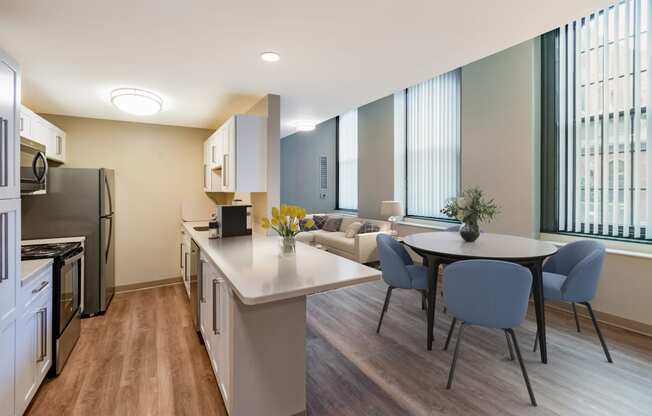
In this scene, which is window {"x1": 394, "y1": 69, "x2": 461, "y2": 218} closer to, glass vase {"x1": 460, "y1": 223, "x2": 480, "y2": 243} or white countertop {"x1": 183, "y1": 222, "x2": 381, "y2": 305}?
glass vase {"x1": 460, "y1": 223, "x2": 480, "y2": 243}

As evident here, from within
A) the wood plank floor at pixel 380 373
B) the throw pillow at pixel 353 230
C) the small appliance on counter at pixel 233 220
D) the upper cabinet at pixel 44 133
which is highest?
the upper cabinet at pixel 44 133

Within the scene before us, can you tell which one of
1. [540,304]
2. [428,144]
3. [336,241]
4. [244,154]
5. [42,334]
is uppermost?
[428,144]

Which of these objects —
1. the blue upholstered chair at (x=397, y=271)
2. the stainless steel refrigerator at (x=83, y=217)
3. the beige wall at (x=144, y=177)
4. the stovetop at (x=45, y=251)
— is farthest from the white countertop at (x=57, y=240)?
the blue upholstered chair at (x=397, y=271)

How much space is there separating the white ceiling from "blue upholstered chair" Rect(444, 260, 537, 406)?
161 cm

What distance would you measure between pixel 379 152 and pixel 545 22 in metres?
4.41

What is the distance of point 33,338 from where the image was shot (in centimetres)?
207

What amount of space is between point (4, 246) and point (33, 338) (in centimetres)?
79

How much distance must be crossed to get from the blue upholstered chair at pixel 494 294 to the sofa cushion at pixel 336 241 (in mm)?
3448

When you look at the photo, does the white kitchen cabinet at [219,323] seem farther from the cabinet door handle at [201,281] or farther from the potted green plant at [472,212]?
the potted green plant at [472,212]

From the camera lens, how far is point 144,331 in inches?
125

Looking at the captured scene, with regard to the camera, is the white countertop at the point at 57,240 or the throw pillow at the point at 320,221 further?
the throw pillow at the point at 320,221

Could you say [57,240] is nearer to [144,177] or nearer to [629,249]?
[144,177]

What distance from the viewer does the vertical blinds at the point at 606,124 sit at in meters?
3.07

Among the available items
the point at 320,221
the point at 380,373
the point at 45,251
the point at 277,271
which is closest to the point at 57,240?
the point at 45,251
